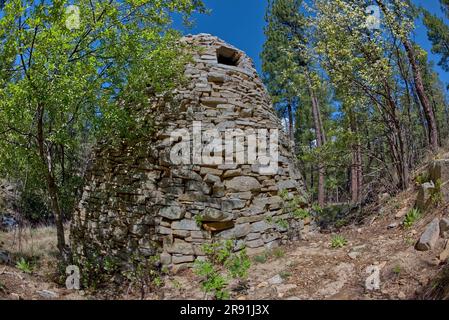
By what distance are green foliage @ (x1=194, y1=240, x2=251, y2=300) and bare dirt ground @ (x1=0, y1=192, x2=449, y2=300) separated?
207 millimetres

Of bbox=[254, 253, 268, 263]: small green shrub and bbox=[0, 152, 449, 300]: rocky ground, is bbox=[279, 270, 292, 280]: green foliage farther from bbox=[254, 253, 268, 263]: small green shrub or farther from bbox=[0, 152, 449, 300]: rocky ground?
bbox=[254, 253, 268, 263]: small green shrub

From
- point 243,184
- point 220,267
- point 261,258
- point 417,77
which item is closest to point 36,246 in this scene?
point 220,267

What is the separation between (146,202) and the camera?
→ 524 centimetres

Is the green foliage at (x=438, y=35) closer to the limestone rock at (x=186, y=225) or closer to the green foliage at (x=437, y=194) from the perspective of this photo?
the green foliage at (x=437, y=194)

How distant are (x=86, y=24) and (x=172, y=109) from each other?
192cm

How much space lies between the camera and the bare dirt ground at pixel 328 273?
3477 mm

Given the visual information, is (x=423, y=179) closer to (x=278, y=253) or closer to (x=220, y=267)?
(x=278, y=253)

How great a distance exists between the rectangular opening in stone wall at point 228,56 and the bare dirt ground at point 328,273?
4.40 m

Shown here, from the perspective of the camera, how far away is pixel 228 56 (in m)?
7.29

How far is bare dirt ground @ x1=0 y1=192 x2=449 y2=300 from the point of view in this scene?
3477mm

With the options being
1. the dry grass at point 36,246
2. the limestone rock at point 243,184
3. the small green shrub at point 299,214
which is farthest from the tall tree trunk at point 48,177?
the small green shrub at point 299,214

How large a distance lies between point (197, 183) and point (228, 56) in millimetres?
3564

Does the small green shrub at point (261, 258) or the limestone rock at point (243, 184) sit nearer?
Answer: the small green shrub at point (261, 258)

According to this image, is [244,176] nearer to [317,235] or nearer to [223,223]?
[223,223]
